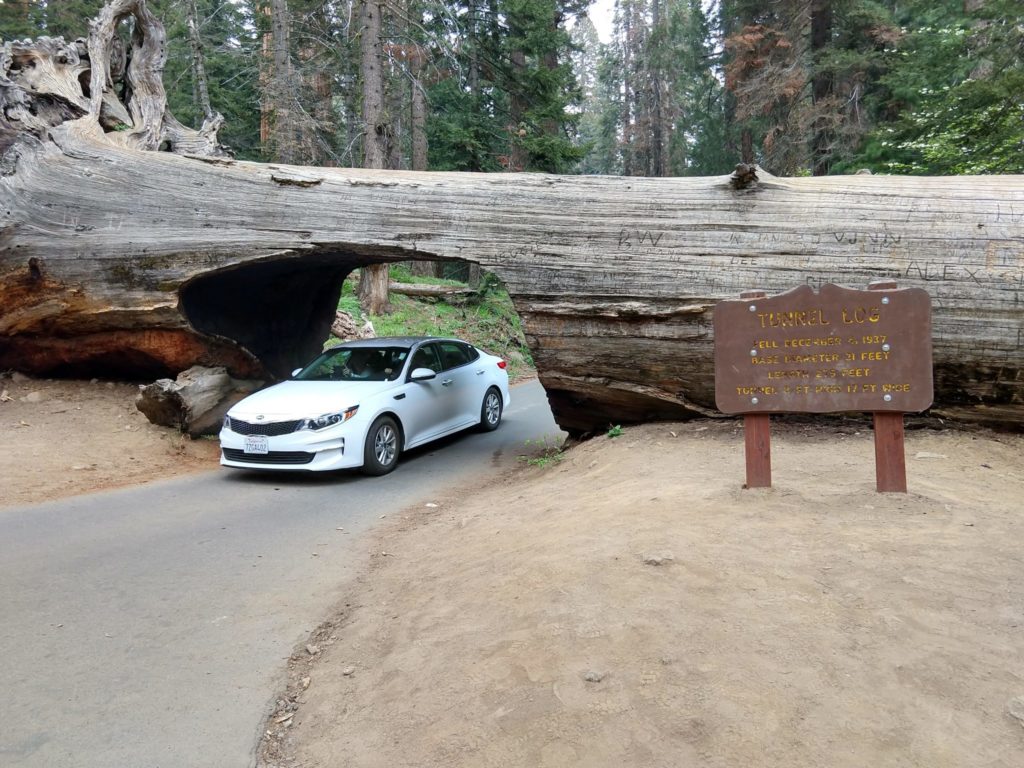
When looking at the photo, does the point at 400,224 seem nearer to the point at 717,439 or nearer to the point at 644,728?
the point at 717,439

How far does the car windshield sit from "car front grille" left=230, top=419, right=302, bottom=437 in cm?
139

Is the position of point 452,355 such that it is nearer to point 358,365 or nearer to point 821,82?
point 358,365

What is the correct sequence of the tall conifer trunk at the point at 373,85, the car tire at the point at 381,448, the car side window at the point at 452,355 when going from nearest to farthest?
the car tire at the point at 381,448 → the car side window at the point at 452,355 → the tall conifer trunk at the point at 373,85

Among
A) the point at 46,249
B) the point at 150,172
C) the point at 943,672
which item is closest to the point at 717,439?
the point at 943,672

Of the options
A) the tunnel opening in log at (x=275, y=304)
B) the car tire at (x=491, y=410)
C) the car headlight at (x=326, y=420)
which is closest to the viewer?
the car headlight at (x=326, y=420)

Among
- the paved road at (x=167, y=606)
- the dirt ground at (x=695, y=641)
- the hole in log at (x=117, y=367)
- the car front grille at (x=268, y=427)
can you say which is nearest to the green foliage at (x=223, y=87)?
the hole in log at (x=117, y=367)

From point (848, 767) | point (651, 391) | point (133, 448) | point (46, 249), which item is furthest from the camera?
point (46, 249)

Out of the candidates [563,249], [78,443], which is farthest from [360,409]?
[78,443]

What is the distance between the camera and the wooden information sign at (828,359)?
4.82 meters

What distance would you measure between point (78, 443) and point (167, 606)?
581 cm

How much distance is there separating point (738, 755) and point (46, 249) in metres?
11.0

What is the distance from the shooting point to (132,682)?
3672mm

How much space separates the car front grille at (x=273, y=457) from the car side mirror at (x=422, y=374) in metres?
1.81

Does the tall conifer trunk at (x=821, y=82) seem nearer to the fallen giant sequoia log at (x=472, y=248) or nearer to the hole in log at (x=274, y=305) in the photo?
the fallen giant sequoia log at (x=472, y=248)
